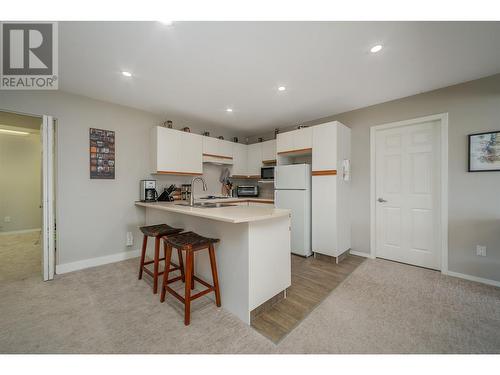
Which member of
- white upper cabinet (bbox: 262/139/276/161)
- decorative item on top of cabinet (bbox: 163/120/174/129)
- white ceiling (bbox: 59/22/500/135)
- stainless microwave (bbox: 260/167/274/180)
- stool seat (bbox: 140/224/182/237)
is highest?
white ceiling (bbox: 59/22/500/135)

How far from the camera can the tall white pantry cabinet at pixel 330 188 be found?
3.05 metres

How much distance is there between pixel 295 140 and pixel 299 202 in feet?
3.61

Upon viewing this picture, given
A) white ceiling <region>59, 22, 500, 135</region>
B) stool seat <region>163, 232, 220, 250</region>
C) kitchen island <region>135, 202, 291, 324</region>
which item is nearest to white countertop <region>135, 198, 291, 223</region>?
kitchen island <region>135, 202, 291, 324</region>

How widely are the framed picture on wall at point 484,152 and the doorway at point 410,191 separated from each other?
0.23 metres

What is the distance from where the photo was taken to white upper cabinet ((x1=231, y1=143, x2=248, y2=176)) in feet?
14.8

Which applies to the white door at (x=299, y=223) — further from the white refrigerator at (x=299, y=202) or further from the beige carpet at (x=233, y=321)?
the beige carpet at (x=233, y=321)

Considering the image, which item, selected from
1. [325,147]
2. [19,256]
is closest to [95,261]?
[19,256]

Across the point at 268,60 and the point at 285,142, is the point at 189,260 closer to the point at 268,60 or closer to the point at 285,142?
the point at 268,60

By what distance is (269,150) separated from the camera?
4.32 m

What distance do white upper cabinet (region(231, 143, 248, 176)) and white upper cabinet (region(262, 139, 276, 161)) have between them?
53cm

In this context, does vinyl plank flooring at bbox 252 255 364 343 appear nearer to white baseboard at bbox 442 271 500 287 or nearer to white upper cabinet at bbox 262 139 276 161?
white baseboard at bbox 442 271 500 287

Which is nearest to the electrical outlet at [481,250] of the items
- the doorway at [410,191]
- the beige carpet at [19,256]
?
the doorway at [410,191]
